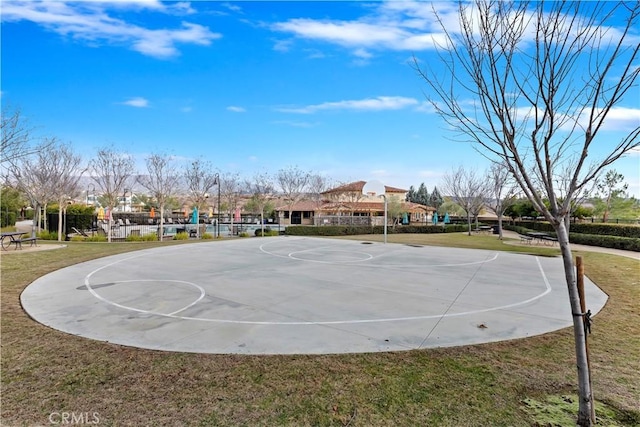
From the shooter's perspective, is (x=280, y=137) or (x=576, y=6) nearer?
(x=576, y=6)

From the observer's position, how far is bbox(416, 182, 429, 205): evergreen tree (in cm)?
7050

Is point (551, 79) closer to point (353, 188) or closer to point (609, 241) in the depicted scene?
point (609, 241)

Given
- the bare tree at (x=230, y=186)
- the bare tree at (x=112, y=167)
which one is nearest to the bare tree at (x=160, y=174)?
the bare tree at (x=112, y=167)

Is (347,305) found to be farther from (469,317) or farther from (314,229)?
(314,229)

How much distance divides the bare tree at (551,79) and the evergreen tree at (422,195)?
69.6m

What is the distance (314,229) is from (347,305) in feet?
72.8

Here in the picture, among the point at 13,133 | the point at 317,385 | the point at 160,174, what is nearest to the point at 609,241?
the point at 317,385

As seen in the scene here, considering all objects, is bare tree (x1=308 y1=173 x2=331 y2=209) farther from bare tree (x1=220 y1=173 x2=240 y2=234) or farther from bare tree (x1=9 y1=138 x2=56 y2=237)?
bare tree (x1=9 y1=138 x2=56 y2=237)

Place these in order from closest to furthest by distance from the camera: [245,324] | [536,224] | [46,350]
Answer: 1. [46,350]
2. [245,324]
3. [536,224]

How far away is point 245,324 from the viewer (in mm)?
5664

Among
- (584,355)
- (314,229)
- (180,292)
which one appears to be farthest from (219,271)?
(314,229)

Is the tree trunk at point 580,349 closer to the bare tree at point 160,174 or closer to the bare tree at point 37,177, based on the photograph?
the bare tree at point 37,177

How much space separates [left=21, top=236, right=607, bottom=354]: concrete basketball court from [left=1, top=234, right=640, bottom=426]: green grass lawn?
43cm

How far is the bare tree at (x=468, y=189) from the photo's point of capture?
32250 millimetres
